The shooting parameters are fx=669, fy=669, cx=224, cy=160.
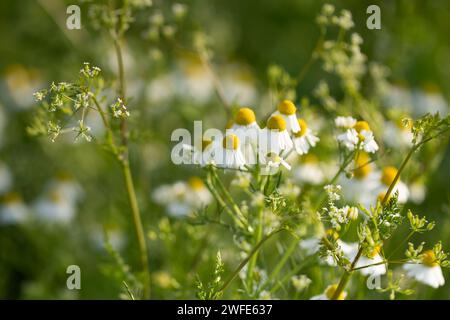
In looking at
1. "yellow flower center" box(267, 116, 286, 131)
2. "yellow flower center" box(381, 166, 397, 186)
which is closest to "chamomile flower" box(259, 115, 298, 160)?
"yellow flower center" box(267, 116, 286, 131)

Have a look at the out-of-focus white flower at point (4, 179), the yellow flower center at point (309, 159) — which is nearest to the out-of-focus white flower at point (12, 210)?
the out-of-focus white flower at point (4, 179)

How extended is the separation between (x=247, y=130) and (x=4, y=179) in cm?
199

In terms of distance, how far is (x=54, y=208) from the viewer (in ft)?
10.0

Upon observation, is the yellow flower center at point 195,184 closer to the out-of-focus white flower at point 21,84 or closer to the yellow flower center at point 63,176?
the yellow flower center at point 63,176

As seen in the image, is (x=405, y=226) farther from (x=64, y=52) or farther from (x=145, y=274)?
(x=64, y=52)

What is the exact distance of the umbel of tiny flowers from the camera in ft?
5.08

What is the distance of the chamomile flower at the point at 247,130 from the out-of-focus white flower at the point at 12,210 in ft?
5.34

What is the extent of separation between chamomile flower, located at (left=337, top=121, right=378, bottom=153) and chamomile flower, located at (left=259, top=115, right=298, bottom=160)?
0.43ft

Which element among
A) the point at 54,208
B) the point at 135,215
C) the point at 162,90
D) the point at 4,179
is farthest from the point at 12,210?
the point at 135,215

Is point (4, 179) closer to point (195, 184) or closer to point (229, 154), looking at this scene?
point (195, 184)

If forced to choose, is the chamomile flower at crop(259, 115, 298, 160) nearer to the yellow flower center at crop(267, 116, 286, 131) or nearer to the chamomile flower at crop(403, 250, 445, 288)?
the yellow flower center at crop(267, 116, 286, 131)
